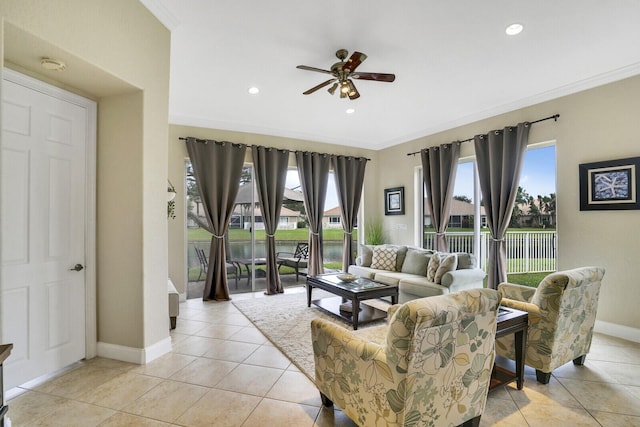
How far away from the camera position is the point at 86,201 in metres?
2.84

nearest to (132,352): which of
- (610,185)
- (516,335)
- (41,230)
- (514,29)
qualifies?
(41,230)

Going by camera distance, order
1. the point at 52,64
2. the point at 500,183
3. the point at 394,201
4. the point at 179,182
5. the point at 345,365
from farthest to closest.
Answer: the point at 394,201
the point at 179,182
the point at 500,183
the point at 52,64
the point at 345,365

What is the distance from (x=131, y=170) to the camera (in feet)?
9.06

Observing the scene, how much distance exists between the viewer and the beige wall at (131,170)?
2543 mm

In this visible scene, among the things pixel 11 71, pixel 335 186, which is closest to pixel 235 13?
pixel 11 71

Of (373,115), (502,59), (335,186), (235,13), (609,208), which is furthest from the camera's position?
(335,186)

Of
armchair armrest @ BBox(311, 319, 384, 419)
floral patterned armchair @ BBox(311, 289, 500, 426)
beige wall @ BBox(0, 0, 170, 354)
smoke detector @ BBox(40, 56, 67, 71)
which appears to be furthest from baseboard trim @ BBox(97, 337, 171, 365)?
smoke detector @ BBox(40, 56, 67, 71)

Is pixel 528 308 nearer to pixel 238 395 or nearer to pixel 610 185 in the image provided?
pixel 610 185

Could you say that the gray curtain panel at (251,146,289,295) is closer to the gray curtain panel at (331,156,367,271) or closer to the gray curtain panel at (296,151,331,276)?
the gray curtain panel at (296,151,331,276)

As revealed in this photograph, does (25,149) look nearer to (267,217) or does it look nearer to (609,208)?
(267,217)

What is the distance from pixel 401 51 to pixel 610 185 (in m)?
2.83

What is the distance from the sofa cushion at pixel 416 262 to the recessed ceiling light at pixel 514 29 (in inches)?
119

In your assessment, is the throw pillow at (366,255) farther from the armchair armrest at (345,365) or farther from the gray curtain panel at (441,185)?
the armchair armrest at (345,365)

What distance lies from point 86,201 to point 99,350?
140 centimetres
